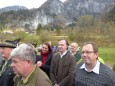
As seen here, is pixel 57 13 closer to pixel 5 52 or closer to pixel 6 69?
pixel 5 52

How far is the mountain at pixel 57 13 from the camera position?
13915 cm

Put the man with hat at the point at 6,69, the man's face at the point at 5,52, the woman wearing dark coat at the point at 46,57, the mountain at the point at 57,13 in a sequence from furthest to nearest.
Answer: the mountain at the point at 57,13 < the woman wearing dark coat at the point at 46,57 < the man's face at the point at 5,52 < the man with hat at the point at 6,69

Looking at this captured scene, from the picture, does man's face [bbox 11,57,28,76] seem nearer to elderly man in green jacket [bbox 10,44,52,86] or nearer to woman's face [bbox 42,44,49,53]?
elderly man in green jacket [bbox 10,44,52,86]

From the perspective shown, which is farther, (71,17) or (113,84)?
(71,17)

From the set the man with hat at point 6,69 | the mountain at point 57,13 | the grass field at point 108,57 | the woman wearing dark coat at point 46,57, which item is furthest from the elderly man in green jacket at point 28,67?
the mountain at point 57,13

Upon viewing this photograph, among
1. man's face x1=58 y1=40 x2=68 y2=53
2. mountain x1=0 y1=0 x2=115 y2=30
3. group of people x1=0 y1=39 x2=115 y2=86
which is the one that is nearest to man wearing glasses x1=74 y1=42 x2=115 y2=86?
group of people x1=0 y1=39 x2=115 y2=86

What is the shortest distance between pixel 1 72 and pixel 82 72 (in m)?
1.30

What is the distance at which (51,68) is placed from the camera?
5.96 m

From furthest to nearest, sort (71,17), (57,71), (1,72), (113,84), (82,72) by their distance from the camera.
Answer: (71,17), (57,71), (1,72), (82,72), (113,84)

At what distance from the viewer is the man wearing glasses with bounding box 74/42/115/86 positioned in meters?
3.53

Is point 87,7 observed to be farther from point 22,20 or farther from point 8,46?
point 8,46

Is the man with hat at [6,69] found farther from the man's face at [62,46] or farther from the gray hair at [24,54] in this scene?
the man's face at [62,46]

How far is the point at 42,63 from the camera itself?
6.38 m

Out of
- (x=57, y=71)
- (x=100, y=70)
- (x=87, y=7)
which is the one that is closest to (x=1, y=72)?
(x=100, y=70)
